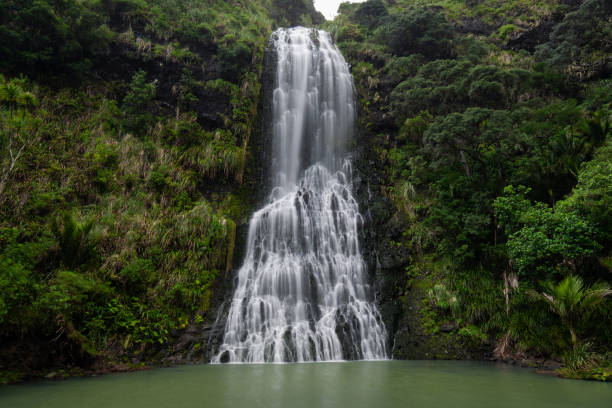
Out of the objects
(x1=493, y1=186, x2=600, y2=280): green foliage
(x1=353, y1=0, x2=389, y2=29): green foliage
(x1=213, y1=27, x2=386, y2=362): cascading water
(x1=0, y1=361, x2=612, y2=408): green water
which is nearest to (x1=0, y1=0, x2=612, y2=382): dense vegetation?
(x1=493, y1=186, x2=600, y2=280): green foliage

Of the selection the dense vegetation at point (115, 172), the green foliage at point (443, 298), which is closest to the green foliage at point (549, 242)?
the green foliage at point (443, 298)

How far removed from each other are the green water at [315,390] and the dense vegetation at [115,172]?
162 cm

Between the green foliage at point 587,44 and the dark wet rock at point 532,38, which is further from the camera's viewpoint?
the dark wet rock at point 532,38

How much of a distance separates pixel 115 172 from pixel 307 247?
8.52m

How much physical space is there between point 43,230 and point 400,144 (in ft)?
51.7

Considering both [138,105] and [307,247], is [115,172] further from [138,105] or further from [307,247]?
[307,247]

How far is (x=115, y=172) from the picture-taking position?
1298cm

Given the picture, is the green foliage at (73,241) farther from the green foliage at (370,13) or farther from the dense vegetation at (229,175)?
the green foliage at (370,13)

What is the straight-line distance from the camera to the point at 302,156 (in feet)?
56.9

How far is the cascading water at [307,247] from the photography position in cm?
988

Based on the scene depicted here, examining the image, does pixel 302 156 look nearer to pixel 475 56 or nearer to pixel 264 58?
pixel 264 58

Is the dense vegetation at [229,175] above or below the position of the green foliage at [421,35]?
below

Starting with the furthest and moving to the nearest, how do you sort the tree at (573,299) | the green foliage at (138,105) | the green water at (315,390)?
the green foliage at (138,105) < the tree at (573,299) < the green water at (315,390)

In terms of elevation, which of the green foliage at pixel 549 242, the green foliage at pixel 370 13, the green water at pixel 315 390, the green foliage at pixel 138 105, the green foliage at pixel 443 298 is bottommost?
the green water at pixel 315 390
